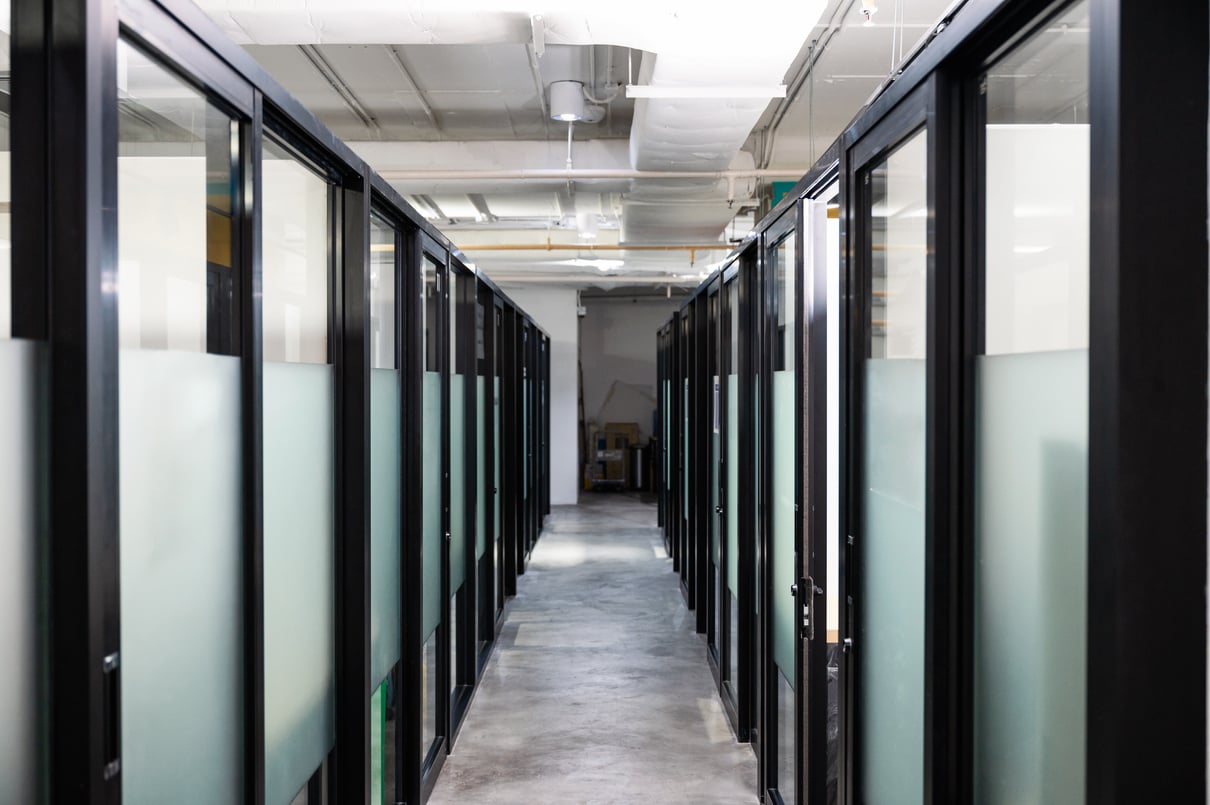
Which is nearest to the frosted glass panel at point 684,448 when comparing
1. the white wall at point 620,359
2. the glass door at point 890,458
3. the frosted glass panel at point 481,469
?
the frosted glass panel at point 481,469

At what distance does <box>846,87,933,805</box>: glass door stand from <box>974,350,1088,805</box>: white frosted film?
19 cm

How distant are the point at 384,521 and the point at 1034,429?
6.67ft

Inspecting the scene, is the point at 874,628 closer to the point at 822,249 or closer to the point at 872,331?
the point at 872,331

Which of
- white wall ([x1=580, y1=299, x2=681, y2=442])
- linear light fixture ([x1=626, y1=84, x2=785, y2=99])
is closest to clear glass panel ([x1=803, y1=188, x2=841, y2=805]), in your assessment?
linear light fixture ([x1=626, y1=84, x2=785, y2=99])

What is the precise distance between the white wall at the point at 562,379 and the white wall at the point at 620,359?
226 cm

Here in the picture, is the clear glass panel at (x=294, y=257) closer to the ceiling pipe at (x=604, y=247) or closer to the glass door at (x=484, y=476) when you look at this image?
the glass door at (x=484, y=476)

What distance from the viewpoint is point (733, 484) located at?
4.29 m

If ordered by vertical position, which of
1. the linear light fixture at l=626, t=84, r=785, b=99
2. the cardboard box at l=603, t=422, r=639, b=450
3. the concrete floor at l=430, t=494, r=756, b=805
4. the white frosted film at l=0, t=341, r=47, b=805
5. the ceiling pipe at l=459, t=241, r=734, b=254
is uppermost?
the ceiling pipe at l=459, t=241, r=734, b=254

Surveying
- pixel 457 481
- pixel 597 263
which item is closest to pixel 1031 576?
pixel 457 481

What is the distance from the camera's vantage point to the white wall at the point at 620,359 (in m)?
14.9

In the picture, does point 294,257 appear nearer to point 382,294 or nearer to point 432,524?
point 382,294

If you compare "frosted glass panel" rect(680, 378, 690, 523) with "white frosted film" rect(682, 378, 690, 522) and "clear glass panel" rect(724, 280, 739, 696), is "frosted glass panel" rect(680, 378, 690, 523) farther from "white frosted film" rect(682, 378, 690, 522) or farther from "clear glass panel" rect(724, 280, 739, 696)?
"clear glass panel" rect(724, 280, 739, 696)

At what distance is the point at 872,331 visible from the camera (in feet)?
7.06

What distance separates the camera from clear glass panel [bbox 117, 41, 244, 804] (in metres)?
1.32
